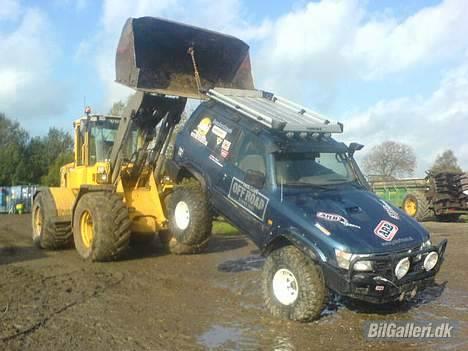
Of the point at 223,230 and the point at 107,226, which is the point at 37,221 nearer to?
the point at 107,226

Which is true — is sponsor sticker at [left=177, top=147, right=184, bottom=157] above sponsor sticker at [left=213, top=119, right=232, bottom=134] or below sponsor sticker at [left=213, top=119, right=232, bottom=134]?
below

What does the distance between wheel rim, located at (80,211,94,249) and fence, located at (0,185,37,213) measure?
24.2 meters

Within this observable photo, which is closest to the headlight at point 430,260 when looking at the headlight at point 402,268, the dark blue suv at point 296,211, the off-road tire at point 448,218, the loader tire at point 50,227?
the dark blue suv at point 296,211

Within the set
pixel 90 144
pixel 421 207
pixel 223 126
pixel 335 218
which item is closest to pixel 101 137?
pixel 90 144

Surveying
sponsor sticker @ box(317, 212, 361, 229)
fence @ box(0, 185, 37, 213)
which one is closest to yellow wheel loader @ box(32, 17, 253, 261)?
sponsor sticker @ box(317, 212, 361, 229)

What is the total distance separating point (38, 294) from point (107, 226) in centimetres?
234

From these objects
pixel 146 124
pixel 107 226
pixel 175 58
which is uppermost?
pixel 175 58

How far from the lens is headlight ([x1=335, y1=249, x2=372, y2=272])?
6.12 m

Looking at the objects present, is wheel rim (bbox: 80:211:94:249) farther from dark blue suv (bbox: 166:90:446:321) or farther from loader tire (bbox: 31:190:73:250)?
dark blue suv (bbox: 166:90:446:321)

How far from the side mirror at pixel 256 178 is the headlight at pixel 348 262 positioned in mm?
1512

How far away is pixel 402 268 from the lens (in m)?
6.37

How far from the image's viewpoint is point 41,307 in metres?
7.17

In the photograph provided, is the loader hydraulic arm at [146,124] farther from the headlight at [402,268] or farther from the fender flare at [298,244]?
the headlight at [402,268]

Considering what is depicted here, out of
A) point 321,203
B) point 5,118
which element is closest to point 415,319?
point 321,203
